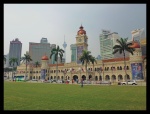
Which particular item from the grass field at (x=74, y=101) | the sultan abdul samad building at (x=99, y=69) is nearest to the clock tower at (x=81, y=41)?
→ the sultan abdul samad building at (x=99, y=69)

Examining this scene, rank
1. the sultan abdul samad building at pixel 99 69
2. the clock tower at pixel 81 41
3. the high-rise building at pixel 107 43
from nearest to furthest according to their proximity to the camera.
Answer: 1. the sultan abdul samad building at pixel 99 69
2. the clock tower at pixel 81 41
3. the high-rise building at pixel 107 43

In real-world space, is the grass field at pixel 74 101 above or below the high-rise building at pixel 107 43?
below

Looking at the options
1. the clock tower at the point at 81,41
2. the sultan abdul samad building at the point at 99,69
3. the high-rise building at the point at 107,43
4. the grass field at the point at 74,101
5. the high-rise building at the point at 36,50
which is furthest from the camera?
the high-rise building at the point at 107,43

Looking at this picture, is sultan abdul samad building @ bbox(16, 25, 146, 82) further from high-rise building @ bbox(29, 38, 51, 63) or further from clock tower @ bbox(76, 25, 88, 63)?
high-rise building @ bbox(29, 38, 51, 63)

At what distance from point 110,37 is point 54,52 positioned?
384 ft

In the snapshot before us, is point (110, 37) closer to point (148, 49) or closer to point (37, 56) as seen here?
point (37, 56)

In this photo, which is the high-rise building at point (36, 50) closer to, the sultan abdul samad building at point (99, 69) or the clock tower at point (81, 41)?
the sultan abdul samad building at point (99, 69)

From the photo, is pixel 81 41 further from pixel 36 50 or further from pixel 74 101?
pixel 36 50

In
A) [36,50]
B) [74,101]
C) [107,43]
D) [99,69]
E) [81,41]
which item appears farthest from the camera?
[107,43]

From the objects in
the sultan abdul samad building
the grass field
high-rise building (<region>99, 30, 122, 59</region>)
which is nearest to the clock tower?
the sultan abdul samad building

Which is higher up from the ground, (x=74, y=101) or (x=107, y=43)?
(x=107, y=43)

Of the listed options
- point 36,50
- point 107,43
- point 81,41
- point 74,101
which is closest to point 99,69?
point 81,41

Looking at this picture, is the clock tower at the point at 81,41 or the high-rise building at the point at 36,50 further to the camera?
the high-rise building at the point at 36,50

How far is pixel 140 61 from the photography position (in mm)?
55250
